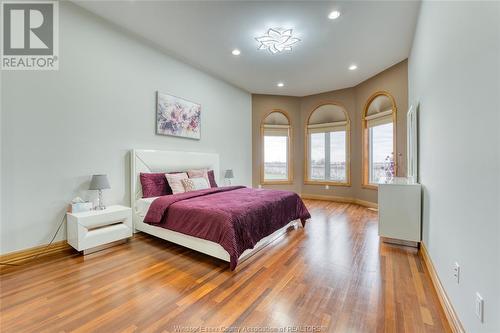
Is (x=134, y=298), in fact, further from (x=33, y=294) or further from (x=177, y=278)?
(x=33, y=294)

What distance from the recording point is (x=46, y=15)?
2.60m

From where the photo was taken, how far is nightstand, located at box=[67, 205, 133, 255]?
97.2 inches

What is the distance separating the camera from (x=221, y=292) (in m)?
1.84

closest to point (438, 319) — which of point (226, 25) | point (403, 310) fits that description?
point (403, 310)

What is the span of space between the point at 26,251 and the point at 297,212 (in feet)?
11.2

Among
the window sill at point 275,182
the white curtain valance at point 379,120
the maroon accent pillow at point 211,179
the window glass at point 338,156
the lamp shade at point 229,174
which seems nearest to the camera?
the maroon accent pillow at point 211,179

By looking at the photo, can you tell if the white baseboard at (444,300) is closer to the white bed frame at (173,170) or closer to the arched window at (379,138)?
the white bed frame at (173,170)

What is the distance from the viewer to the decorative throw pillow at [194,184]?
3591 millimetres

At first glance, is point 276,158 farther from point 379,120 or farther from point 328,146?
point 379,120

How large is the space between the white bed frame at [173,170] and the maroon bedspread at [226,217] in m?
0.12

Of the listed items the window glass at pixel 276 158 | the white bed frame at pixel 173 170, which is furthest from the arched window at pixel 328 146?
the white bed frame at pixel 173 170

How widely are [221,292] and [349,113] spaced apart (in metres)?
5.42

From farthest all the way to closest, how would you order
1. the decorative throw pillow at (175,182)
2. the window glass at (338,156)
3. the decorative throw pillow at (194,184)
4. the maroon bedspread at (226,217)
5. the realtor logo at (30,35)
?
the window glass at (338,156), the decorative throw pillow at (194,184), the decorative throw pillow at (175,182), the realtor logo at (30,35), the maroon bedspread at (226,217)

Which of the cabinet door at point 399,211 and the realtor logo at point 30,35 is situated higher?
the realtor logo at point 30,35
